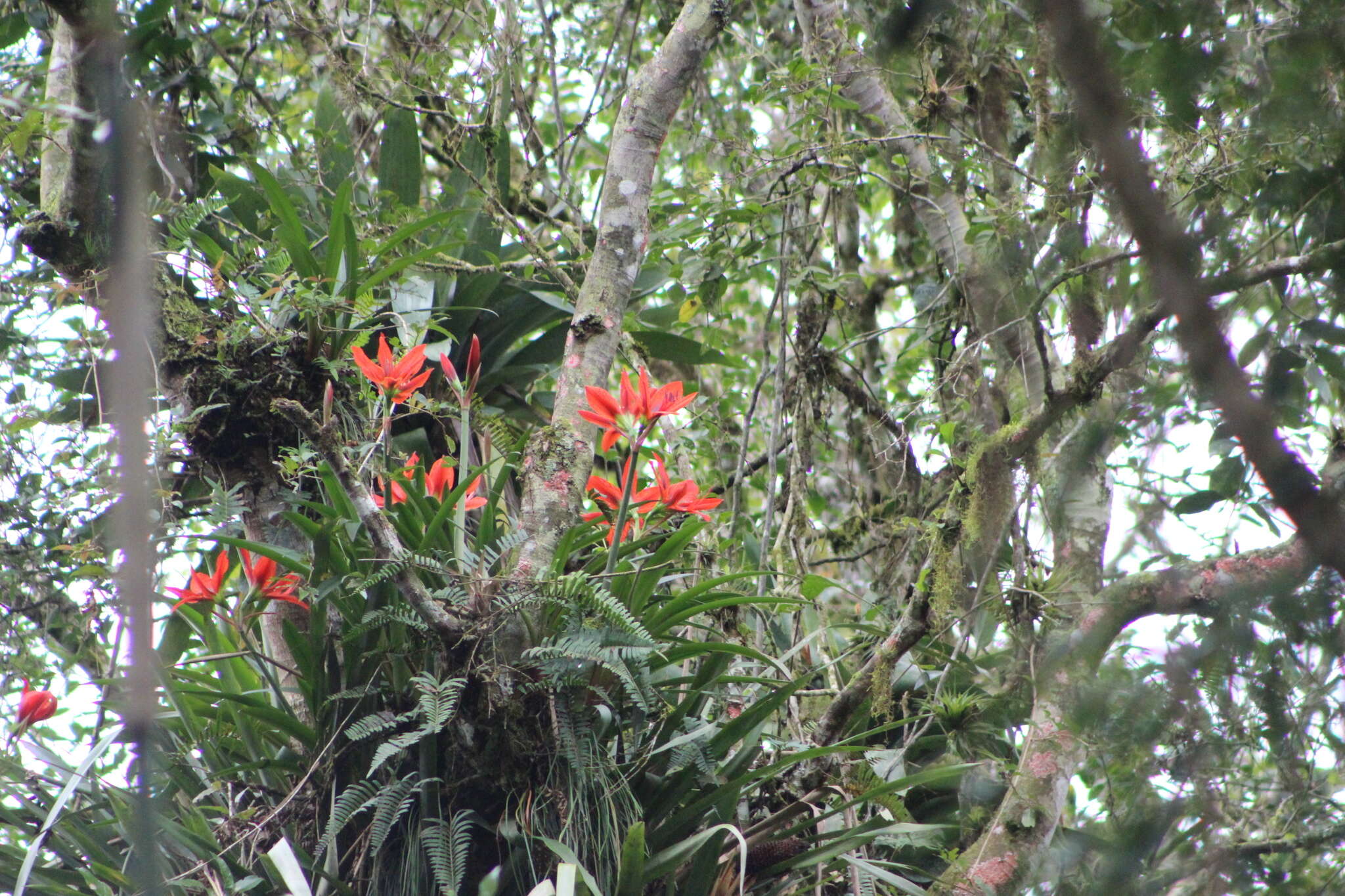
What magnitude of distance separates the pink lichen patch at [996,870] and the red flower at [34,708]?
1.55 m

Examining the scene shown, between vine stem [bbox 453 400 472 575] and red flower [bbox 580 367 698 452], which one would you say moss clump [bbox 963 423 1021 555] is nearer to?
red flower [bbox 580 367 698 452]

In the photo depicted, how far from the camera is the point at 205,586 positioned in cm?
175

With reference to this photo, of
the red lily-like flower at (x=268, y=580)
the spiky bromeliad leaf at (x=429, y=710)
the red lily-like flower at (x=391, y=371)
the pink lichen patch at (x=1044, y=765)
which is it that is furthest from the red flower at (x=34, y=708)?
the pink lichen patch at (x=1044, y=765)

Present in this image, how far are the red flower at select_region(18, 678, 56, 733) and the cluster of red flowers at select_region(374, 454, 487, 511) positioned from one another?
25.4 inches

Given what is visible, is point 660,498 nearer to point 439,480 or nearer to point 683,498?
point 683,498

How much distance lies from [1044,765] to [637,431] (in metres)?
Result: 0.90

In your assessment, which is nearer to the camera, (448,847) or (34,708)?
(448,847)

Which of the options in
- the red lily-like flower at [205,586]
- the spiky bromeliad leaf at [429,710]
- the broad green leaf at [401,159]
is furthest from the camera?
the broad green leaf at [401,159]

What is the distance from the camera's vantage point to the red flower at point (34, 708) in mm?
1752

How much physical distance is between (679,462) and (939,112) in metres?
1.07

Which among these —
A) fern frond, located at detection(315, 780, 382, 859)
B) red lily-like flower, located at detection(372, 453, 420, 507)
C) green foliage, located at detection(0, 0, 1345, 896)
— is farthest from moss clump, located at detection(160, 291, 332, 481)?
fern frond, located at detection(315, 780, 382, 859)

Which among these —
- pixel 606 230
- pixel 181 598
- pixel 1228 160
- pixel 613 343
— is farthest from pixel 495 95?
pixel 1228 160

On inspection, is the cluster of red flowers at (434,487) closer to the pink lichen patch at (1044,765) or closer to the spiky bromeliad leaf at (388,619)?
the spiky bromeliad leaf at (388,619)

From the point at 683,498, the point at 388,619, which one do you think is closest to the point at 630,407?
the point at 683,498
